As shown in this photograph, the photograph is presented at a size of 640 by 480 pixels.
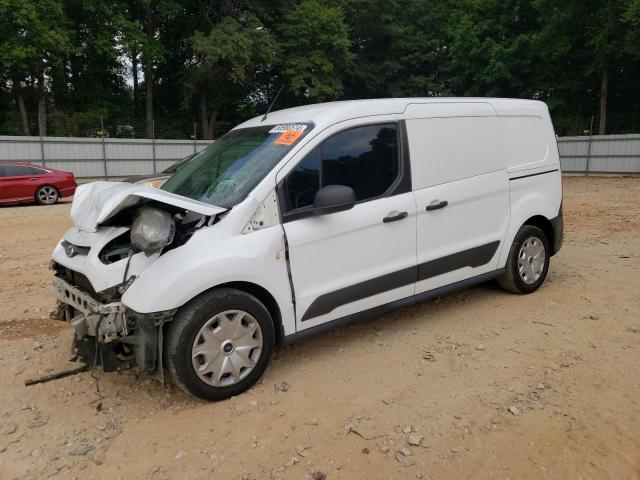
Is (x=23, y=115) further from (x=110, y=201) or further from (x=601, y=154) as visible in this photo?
(x=601, y=154)

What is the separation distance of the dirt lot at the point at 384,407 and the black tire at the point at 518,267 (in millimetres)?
197

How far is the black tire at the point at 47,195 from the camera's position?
14.5 m

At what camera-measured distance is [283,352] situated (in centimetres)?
409

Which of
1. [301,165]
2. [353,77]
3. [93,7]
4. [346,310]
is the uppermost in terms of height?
[93,7]

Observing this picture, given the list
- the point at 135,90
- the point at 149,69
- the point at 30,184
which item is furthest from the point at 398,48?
the point at 30,184

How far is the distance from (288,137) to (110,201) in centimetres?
130

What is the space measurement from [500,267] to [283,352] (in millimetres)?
2261

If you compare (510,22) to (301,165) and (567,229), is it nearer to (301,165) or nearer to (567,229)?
(567,229)

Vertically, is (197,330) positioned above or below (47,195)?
below

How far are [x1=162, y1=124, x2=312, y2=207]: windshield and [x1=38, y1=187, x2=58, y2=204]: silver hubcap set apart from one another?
12.0 metres

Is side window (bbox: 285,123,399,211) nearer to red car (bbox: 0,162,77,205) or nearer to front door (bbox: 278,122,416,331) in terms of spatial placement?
front door (bbox: 278,122,416,331)

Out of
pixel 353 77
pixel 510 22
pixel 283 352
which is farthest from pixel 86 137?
pixel 510 22

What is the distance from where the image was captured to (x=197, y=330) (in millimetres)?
3164

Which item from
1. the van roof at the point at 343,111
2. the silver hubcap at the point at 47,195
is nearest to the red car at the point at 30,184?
the silver hubcap at the point at 47,195
